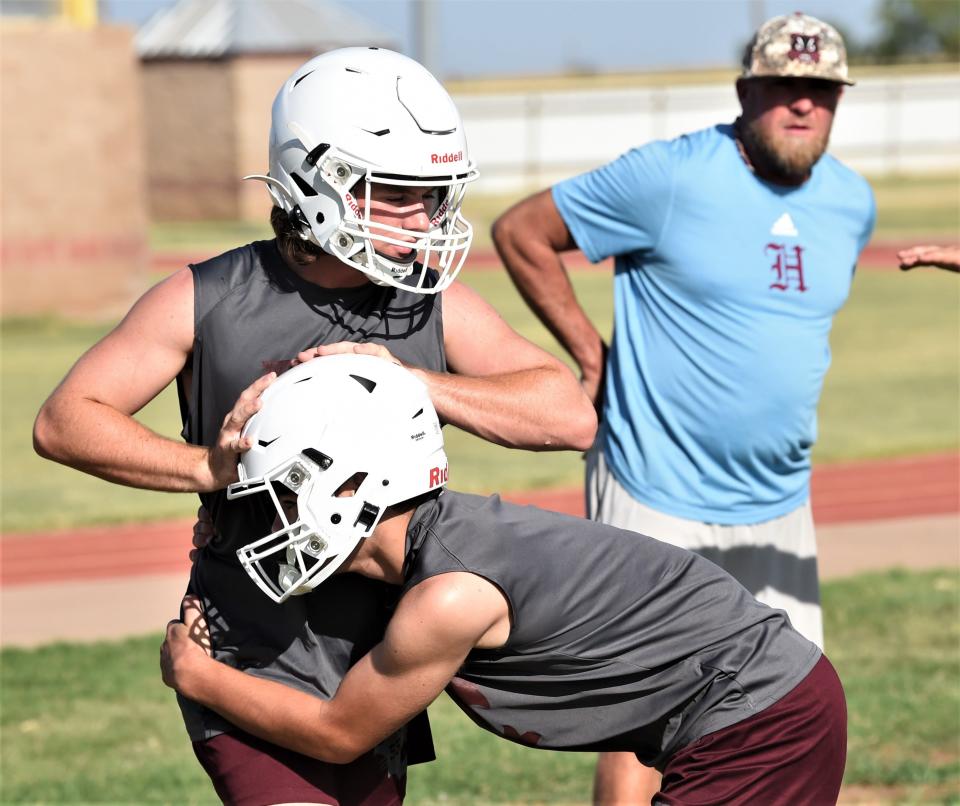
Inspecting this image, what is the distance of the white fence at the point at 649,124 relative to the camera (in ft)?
152

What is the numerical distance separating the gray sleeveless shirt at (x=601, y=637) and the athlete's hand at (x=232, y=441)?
38 centimetres

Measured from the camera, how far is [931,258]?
16.3 feet

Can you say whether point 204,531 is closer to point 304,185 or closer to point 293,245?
point 293,245

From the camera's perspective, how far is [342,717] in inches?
129

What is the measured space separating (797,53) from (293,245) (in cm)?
229

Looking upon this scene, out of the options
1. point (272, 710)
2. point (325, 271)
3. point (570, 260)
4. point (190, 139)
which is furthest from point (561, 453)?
point (190, 139)

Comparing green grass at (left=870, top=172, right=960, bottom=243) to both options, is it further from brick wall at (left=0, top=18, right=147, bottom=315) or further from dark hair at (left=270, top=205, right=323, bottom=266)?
dark hair at (left=270, top=205, right=323, bottom=266)

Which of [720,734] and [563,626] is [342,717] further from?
[720,734]

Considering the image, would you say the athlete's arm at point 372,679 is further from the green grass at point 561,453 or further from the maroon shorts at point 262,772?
the green grass at point 561,453

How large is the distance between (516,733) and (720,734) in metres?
0.44

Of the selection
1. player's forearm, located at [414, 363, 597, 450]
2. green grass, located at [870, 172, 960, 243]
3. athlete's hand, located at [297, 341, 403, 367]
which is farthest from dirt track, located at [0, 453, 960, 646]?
green grass, located at [870, 172, 960, 243]

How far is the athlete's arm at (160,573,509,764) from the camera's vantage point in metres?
3.10

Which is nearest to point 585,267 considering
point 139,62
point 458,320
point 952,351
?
point 952,351

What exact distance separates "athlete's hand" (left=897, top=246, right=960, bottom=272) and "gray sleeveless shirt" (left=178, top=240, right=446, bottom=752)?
202cm
